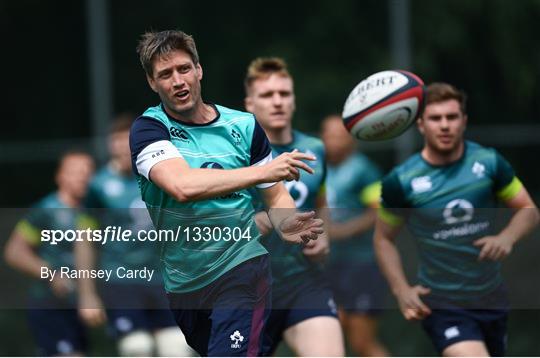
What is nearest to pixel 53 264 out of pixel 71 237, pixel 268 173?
pixel 71 237

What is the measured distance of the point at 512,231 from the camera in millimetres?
6812

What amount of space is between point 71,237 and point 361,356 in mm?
2526

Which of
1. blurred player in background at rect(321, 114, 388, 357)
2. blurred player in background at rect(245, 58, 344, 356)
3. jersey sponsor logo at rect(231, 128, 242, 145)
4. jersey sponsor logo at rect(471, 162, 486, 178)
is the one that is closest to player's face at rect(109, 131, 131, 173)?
blurred player in background at rect(321, 114, 388, 357)

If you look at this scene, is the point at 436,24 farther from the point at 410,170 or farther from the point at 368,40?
the point at 410,170

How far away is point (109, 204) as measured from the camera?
31.0ft

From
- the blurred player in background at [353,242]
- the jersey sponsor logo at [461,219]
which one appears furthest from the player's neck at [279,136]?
the blurred player in background at [353,242]

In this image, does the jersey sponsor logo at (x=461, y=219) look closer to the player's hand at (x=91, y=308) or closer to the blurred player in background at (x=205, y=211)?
the blurred player in background at (x=205, y=211)

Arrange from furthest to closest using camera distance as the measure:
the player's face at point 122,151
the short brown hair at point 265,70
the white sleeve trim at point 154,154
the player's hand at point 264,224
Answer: the player's face at point 122,151, the short brown hair at point 265,70, the player's hand at point 264,224, the white sleeve trim at point 154,154

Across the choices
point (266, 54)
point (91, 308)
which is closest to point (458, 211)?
point (91, 308)

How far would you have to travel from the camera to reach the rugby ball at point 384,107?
22.2 feet

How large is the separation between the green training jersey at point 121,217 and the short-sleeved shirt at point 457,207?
2.35m

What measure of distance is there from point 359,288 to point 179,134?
4.93 metres

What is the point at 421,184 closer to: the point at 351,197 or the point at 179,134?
the point at 179,134

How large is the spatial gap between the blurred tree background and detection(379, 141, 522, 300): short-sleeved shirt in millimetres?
5374
